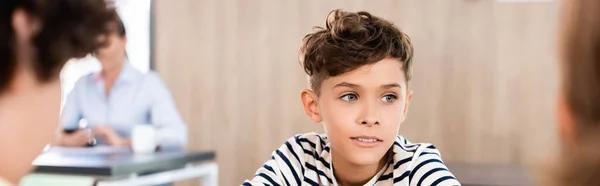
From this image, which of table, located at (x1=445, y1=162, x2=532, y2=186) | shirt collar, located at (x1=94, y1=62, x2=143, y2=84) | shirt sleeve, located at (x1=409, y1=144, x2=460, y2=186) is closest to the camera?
shirt sleeve, located at (x1=409, y1=144, x2=460, y2=186)

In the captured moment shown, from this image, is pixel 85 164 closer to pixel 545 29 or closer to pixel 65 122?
pixel 65 122

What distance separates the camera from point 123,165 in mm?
2285

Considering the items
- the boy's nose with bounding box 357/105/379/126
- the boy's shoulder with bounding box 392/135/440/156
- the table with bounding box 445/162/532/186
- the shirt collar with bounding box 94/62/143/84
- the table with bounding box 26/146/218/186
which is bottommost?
the table with bounding box 445/162/532/186

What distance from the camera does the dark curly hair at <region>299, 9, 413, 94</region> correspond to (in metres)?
1.45

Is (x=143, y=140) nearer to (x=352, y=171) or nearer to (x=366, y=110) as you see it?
(x=352, y=171)

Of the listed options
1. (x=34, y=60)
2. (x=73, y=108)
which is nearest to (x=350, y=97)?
(x=34, y=60)

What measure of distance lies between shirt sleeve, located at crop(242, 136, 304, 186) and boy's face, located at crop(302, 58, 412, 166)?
0.13 m

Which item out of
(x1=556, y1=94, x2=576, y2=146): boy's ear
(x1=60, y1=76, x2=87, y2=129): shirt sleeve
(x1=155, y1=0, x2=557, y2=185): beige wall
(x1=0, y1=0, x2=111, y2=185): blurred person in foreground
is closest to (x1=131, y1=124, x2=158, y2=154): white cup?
(x1=60, y1=76, x2=87, y2=129): shirt sleeve

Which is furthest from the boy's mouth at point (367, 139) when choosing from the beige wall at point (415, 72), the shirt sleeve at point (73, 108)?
the shirt sleeve at point (73, 108)

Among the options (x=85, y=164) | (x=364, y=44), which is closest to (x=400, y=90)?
(x=364, y=44)

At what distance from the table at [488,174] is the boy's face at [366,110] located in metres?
1.01

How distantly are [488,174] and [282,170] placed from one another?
150 cm

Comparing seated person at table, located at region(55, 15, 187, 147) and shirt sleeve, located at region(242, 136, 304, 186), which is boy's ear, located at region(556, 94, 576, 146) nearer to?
shirt sleeve, located at region(242, 136, 304, 186)

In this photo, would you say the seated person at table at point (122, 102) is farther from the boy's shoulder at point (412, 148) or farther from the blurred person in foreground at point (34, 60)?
the blurred person in foreground at point (34, 60)
